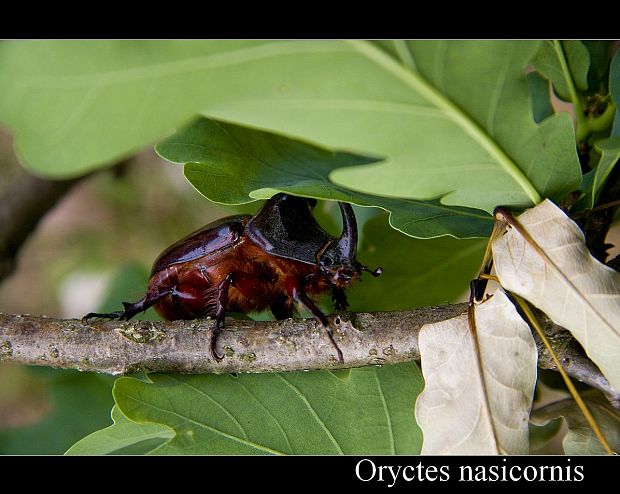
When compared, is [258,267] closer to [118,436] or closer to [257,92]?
[118,436]

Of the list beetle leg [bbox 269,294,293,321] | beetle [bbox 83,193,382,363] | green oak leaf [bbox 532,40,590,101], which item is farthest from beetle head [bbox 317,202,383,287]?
green oak leaf [bbox 532,40,590,101]

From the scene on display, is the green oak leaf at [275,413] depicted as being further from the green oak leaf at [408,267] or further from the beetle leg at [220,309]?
the green oak leaf at [408,267]

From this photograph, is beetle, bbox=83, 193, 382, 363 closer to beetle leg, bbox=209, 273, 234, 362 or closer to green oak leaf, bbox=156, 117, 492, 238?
beetle leg, bbox=209, 273, 234, 362

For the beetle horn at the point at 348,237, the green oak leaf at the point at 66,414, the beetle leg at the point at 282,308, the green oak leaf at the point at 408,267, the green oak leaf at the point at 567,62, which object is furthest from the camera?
the green oak leaf at the point at 66,414

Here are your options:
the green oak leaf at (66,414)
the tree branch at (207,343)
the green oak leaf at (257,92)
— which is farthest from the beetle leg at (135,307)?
the green oak leaf at (257,92)

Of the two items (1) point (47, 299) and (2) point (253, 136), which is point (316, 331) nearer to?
(2) point (253, 136)

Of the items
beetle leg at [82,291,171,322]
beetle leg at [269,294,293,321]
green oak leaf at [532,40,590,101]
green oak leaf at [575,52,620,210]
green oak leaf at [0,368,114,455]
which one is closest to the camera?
green oak leaf at [575,52,620,210]

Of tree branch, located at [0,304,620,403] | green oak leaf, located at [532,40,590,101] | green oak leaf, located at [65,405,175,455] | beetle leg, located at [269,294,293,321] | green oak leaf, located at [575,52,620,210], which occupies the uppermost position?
green oak leaf, located at [532,40,590,101]

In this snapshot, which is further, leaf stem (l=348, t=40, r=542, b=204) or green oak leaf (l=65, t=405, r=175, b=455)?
green oak leaf (l=65, t=405, r=175, b=455)
